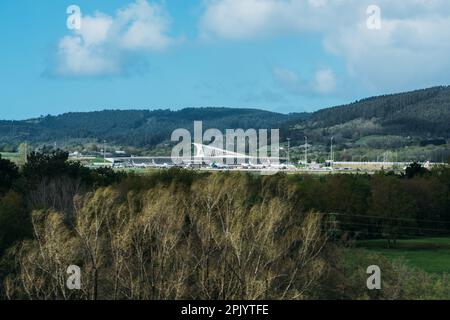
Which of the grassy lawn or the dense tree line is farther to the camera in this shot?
the grassy lawn

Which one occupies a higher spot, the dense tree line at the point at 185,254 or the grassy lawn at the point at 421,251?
the dense tree line at the point at 185,254

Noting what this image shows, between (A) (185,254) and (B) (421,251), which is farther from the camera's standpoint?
(B) (421,251)

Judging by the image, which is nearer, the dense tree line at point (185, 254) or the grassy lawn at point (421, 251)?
the dense tree line at point (185, 254)

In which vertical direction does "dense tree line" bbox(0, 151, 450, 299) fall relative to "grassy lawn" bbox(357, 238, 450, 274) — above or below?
above

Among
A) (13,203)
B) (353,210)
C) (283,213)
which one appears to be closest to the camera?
(283,213)

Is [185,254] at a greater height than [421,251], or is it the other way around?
[185,254]

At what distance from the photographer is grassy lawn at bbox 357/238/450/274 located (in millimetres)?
63062

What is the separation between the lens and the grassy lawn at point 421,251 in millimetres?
63062

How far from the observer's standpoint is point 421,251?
75375mm
